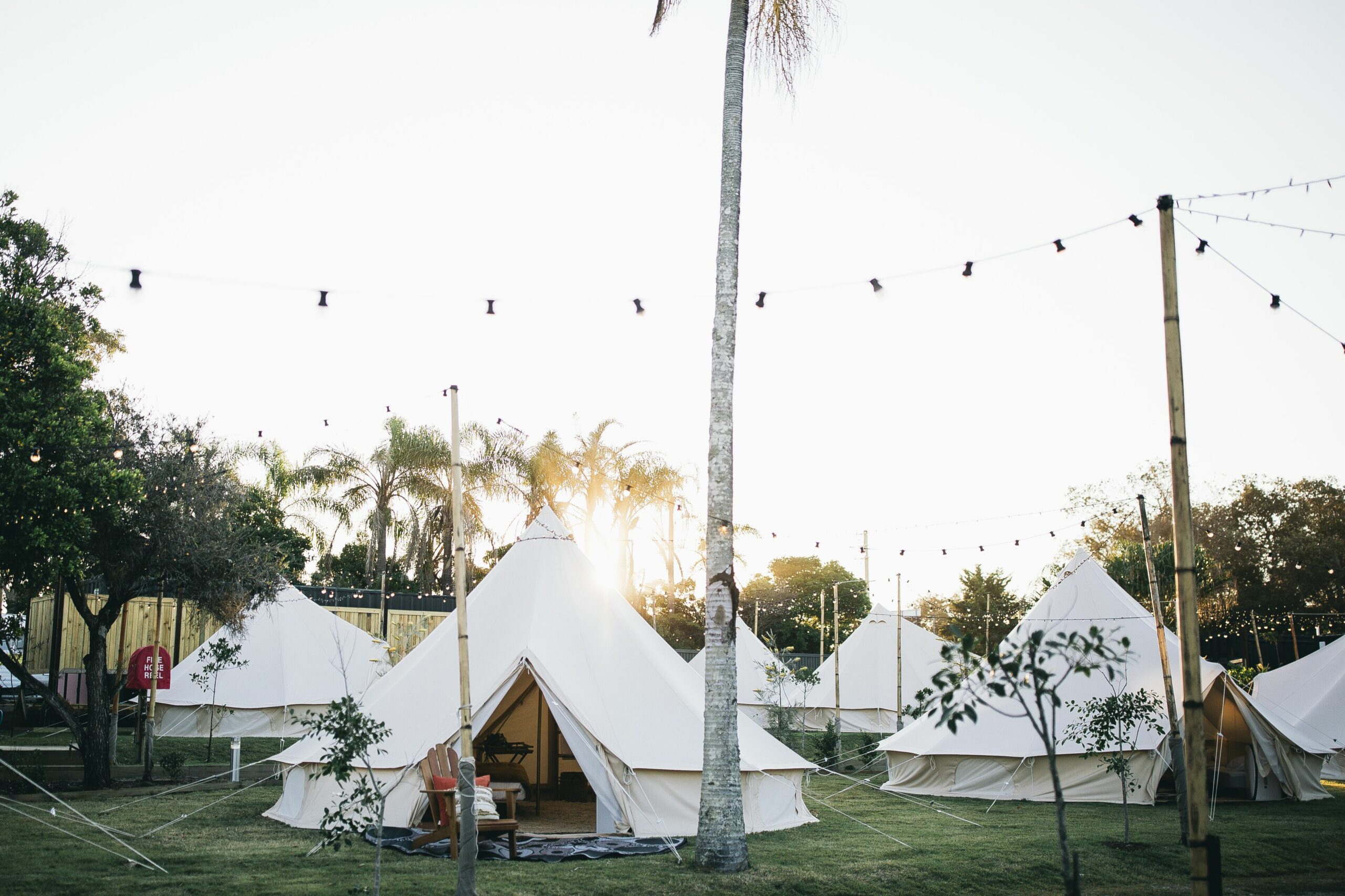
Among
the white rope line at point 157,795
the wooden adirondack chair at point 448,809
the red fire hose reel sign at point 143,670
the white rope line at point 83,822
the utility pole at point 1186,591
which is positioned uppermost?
the utility pole at point 1186,591

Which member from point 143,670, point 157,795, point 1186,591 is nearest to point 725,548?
point 1186,591

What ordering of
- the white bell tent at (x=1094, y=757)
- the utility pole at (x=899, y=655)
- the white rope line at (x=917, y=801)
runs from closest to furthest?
1. the white rope line at (x=917, y=801)
2. the white bell tent at (x=1094, y=757)
3. the utility pole at (x=899, y=655)

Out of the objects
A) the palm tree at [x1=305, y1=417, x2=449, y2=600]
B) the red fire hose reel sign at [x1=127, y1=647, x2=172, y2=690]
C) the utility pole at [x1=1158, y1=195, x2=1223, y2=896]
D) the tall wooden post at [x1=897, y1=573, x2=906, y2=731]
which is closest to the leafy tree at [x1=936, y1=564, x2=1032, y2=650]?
the tall wooden post at [x1=897, y1=573, x2=906, y2=731]

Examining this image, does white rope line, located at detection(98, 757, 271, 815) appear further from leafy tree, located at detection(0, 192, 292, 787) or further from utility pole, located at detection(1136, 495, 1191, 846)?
utility pole, located at detection(1136, 495, 1191, 846)

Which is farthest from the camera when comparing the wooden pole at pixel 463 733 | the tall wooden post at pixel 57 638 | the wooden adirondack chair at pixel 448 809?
the tall wooden post at pixel 57 638

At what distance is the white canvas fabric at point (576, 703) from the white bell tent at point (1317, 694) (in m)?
10.1

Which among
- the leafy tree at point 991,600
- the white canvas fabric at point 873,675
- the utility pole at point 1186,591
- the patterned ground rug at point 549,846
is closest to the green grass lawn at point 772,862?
the patterned ground rug at point 549,846

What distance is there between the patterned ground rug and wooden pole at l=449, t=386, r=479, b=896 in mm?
1476

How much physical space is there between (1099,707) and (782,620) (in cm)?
2717

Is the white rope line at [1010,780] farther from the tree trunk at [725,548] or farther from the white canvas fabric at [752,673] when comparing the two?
the white canvas fabric at [752,673]

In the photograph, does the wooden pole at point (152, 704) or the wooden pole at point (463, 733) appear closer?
the wooden pole at point (463, 733)

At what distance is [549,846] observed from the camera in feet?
27.3

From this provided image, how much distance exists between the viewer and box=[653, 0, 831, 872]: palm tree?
7.46m

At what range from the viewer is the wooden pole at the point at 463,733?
235 inches
